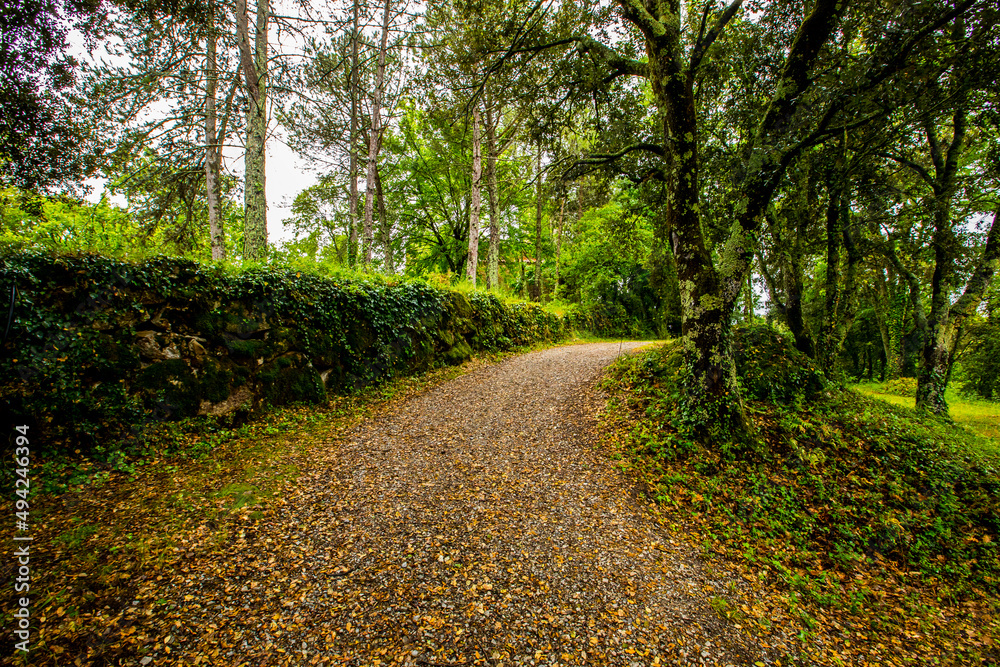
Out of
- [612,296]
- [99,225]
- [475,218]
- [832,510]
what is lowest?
[832,510]

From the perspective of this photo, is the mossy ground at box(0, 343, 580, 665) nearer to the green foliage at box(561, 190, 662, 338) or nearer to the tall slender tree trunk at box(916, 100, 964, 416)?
the tall slender tree trunk at box(916, 100, 964, 416)

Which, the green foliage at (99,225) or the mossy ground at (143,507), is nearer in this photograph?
the mossy ground at (143,507)

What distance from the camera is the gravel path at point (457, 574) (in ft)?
8.27

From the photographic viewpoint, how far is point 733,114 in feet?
21.8

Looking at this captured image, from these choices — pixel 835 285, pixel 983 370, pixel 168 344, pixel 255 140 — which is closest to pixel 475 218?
pixel 255 140

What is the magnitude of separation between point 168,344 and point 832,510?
8623mm

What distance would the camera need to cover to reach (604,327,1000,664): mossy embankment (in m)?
3.07

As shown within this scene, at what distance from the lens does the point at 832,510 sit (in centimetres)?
429

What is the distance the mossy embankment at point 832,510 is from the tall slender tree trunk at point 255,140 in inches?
307

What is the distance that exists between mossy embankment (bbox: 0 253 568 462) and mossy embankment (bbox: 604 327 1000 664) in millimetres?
5079

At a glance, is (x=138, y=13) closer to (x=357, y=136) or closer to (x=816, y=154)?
(x=357, y=136)

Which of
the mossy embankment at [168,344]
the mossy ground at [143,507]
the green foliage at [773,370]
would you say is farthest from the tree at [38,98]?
the green foliage at [773,370]

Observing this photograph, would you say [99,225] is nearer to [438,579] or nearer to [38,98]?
[38,98]

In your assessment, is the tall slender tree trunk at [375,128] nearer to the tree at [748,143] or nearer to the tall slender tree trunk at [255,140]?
the tall slender tree trunk at [255,140]
